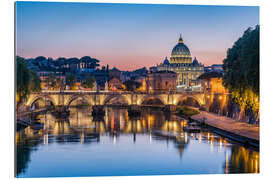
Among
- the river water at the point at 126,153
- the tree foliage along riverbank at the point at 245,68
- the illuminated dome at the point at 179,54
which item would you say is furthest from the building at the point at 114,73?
the tree foliage along riverbank at the point at 245,68

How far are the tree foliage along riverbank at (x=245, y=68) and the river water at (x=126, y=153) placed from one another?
189cm

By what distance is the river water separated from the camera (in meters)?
13.4

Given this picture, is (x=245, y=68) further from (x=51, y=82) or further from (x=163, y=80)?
(x=163, y=80)

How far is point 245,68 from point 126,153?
5399 millimetres

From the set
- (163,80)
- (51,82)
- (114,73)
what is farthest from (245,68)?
(114,73)

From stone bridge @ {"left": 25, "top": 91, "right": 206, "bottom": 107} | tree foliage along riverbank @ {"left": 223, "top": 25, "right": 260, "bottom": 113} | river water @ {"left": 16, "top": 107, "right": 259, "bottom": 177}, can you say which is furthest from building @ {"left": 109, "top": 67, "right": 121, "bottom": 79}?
tree foliage along riverbank @ {"left": 223, "top": 25, "right": 260, "bottom": 113}

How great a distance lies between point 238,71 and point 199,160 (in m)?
5.07

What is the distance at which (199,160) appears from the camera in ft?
48.7

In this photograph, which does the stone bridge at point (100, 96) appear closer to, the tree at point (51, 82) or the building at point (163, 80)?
the tree at point (51, 82)

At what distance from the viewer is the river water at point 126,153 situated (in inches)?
527

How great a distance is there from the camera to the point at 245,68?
50.6 feet

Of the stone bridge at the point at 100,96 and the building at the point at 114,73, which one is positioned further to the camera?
the building at the point at 114,73
